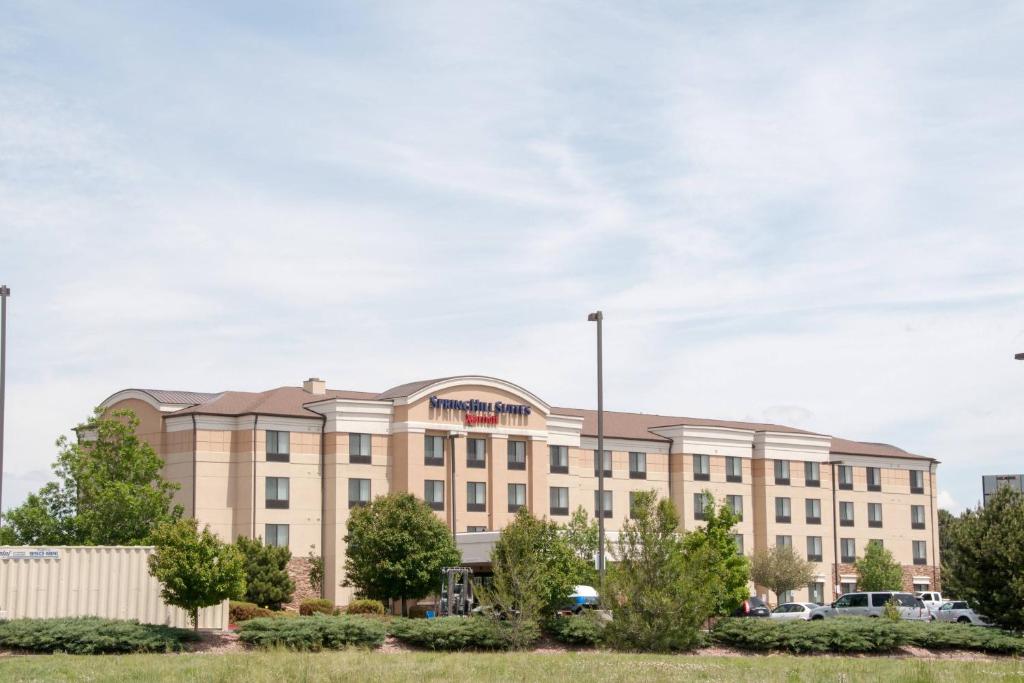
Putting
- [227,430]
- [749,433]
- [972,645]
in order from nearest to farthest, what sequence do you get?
[972,645] → [227,430] → [749,433]

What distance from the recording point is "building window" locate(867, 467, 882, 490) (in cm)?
10012

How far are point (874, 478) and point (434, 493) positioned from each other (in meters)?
38.8

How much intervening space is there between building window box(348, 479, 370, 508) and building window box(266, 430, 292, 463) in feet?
13.1

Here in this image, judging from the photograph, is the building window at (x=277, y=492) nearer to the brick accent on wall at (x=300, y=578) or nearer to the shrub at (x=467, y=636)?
the brick accent on wall at (x=300, y=578)

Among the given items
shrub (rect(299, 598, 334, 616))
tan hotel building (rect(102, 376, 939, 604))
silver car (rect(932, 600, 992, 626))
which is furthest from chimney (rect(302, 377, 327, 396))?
silver car (rect(932, 600, 992, 626))

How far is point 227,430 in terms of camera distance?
73.7m

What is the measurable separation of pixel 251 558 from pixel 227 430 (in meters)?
10.3

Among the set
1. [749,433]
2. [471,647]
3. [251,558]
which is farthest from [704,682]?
[749,433]

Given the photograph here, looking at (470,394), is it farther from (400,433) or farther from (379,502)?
(379,502)

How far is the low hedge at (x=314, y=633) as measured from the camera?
3900 centimetres

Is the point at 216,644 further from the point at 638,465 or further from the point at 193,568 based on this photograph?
the point at 638,465

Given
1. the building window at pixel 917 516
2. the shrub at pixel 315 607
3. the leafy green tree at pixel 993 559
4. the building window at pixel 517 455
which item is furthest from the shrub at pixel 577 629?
the building window at pixel 917 516

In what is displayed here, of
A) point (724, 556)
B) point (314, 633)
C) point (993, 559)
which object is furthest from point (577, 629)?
point (724, 556)

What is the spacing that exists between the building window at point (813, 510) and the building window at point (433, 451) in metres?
31.2
